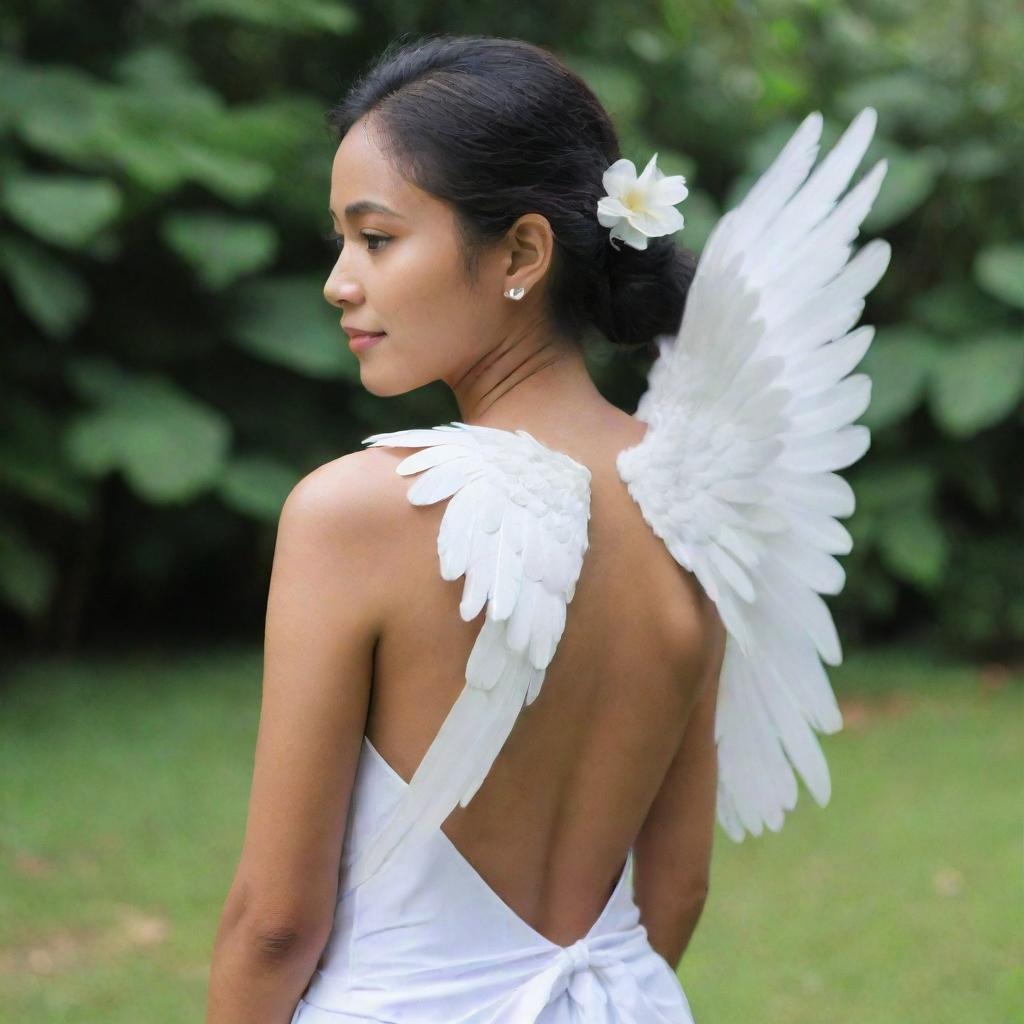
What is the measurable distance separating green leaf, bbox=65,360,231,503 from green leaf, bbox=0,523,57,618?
431 millimetres

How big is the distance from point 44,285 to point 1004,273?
15.2 feet

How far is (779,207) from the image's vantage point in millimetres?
1738

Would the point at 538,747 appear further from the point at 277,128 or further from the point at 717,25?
the point at 717,25

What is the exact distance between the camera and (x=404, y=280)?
5.15 feet

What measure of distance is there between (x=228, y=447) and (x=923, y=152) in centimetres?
406

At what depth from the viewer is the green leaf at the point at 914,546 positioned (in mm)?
7508

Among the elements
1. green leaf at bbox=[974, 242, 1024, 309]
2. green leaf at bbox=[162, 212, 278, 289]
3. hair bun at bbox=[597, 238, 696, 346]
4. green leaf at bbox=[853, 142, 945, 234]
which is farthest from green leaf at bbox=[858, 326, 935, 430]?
hair bun at bbox=[597, 238, 696, 346]

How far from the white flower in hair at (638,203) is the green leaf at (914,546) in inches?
239

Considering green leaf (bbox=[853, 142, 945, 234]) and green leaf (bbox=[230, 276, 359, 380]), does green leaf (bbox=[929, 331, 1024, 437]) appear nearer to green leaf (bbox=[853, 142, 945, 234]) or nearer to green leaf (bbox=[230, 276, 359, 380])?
green leaf (bbox=[853, 142, 945, 234])

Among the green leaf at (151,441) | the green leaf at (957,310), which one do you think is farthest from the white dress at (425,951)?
the green leaf at (957,310)

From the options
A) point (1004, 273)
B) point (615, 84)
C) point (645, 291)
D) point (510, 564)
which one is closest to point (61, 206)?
point (615, 84)

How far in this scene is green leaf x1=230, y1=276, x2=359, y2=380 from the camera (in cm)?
716

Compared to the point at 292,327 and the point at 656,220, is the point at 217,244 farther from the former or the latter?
the point at 656,220

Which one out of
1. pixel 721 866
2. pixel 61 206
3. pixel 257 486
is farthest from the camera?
pixel 257 486
